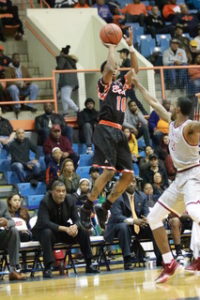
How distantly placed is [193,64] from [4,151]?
6.79 metres

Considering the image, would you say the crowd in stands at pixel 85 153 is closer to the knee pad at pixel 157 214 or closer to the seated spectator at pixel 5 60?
the seated spectator at pixel 5 60

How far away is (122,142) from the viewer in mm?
11445

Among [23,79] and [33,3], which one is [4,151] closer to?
[23,79]

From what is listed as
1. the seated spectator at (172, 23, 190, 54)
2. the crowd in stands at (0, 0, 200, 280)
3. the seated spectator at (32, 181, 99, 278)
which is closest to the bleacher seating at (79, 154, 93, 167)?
the crowd in stands at (0, 0, 200, 280)

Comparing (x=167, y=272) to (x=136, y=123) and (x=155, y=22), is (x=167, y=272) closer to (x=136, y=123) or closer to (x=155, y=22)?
(x=136, y=123)

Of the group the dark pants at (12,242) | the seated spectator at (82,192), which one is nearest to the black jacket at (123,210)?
the seated spectator at (82,192)

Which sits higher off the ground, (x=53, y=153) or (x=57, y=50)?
(x=57, y=50)

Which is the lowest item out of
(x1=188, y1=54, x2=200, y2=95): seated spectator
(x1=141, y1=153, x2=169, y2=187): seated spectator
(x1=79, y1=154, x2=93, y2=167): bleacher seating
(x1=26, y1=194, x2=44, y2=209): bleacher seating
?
(x1=26, y1=194, x2=44, y2=209): bleacher seating

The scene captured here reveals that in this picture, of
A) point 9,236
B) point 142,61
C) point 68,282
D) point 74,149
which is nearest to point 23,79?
point 74,149

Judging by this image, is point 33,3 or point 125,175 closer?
point 125,175

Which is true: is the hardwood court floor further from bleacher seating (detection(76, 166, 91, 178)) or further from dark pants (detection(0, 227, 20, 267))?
bleacher seating (detection(76, 166, 91, 178))

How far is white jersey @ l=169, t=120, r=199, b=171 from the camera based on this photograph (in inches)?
422

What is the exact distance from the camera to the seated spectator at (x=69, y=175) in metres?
16.4

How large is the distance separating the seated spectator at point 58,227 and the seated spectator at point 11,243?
1.33 feet
